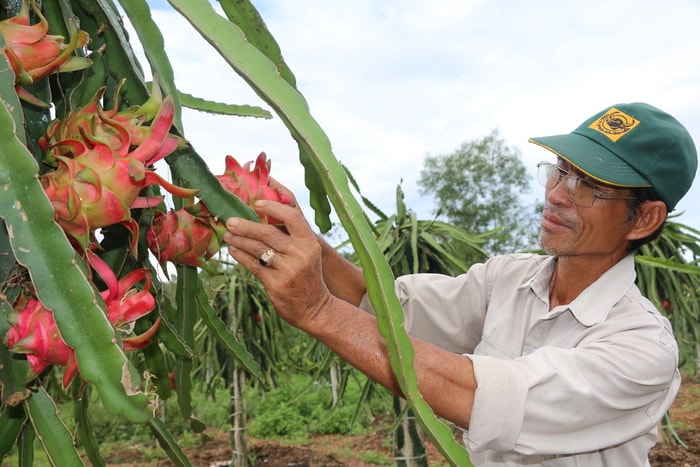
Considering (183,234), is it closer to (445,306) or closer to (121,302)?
(121,302)

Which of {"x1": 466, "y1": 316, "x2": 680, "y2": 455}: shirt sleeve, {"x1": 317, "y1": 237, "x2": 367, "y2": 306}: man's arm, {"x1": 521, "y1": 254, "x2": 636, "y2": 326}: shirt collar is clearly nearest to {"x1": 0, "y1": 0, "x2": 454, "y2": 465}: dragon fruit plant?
{"x1": 466, "y1": 316, "x2": 680, "y2": 455}: shirt sleeve

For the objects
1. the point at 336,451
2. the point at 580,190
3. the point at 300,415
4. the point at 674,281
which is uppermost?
the point at 580,190

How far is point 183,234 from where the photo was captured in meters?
0.58

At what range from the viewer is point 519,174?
1670 cm

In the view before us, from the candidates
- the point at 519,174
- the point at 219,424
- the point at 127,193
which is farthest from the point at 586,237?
the point at 519,174

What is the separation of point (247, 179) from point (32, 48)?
21 centimetres

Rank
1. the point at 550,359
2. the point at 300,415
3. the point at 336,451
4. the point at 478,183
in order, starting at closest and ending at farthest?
the point at 550,359
the point at 336,451
the point at 300,415
the point at 478,183

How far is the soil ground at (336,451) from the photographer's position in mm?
4165

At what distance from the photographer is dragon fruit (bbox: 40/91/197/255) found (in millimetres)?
438

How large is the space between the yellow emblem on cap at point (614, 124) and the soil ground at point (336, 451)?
3.28 m

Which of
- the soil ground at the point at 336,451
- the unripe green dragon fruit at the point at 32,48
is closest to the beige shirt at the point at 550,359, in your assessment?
the unripe green dragon fruit at the point at 32,48

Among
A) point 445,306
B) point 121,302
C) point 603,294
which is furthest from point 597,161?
point 121,302

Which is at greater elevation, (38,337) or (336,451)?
(38,337)

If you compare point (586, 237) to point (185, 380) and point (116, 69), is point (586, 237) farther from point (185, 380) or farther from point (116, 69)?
point (116, 69)
